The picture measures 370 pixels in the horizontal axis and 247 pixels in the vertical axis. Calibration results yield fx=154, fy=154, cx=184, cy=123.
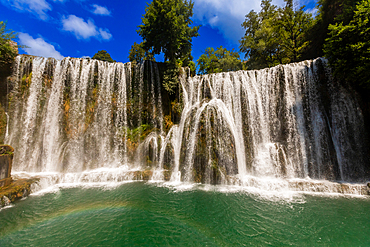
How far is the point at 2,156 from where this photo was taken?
26.5ft

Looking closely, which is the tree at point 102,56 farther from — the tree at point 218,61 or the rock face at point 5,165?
the rock face at point 5,165

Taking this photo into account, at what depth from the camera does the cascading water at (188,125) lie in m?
10.1

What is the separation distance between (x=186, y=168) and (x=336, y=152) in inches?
384

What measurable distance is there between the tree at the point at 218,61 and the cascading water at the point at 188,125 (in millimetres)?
14354

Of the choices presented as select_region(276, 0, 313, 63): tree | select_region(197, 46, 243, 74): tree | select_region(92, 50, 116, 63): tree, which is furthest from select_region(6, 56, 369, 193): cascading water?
select_region(92, 50, 116, 63): tree

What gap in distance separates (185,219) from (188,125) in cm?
661

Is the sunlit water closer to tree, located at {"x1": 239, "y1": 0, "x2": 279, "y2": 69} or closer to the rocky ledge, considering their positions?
the rocky ledge

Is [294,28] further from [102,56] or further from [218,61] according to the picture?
[102,56]

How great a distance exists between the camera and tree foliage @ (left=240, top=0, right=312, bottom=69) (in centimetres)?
1847

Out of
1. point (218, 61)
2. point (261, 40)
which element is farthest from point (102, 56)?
point (261, 40)

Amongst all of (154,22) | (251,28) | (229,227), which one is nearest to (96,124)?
(154,22)

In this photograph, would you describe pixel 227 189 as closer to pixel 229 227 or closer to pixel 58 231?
pixel 229 227

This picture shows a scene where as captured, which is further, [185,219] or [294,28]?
[294,28]

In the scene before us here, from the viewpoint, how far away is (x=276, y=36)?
20.7 meters
